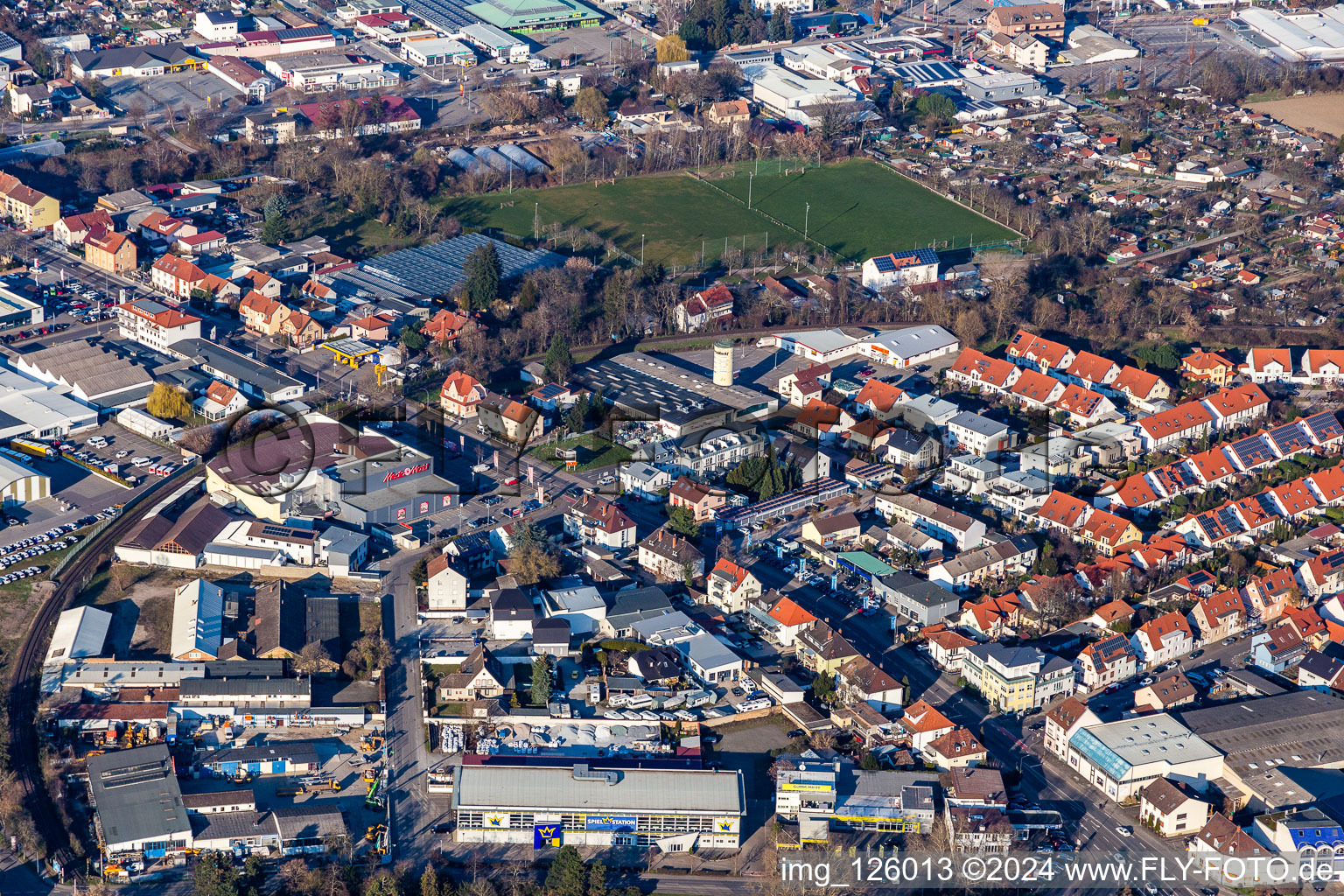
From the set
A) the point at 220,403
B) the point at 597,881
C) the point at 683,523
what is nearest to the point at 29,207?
the point at 220,403

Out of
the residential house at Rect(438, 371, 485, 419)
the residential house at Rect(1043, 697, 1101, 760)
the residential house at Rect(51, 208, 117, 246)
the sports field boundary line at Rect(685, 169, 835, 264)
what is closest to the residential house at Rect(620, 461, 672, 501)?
the residential house at Rect(438, 371, 485, 419)

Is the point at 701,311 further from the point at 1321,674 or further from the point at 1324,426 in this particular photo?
the point at 1321,674

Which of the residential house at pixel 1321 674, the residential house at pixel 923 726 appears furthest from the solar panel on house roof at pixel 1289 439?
the residential house at pixel 923 726

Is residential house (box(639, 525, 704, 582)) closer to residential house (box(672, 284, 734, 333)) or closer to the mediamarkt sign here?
the mediamarkt sign

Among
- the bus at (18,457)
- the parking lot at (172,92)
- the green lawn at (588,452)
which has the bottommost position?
the parking lot at (172,92)

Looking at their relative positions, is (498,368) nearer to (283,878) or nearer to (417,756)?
(417,756)

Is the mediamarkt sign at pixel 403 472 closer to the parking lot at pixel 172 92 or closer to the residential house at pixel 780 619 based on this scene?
the residential house at pixel 780 619
